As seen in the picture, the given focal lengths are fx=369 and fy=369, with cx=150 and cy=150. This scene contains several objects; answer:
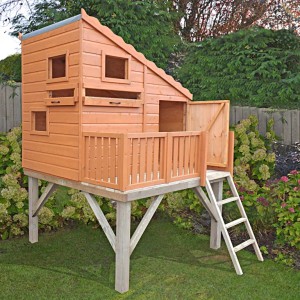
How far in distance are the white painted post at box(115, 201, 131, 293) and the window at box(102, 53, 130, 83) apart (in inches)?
70.8

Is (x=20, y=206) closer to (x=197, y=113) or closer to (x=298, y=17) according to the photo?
(x=197, y=113)

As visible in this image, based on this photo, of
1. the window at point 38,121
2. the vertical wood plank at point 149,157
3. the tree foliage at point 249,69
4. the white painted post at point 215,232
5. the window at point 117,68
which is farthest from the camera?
the tree foliage at point 249,69

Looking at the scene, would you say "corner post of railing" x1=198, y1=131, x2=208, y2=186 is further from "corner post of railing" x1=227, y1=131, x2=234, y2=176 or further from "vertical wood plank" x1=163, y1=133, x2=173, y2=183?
"corner post of railing" x1=227, y1=131, x2=234, y2=176

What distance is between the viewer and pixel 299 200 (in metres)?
5.73

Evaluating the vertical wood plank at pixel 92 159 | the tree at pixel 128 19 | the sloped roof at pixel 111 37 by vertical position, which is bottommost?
the vertical wood plank at pixel 92 159

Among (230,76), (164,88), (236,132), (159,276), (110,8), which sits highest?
(110,8)

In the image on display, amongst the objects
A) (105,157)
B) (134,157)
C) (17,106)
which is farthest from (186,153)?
(17,106)

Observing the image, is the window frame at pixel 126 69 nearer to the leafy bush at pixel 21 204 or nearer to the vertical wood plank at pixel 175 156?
the vertical wood plank at pixel 175 156

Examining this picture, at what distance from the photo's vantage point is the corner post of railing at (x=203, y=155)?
17.2 ft

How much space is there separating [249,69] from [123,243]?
7420 millimetres

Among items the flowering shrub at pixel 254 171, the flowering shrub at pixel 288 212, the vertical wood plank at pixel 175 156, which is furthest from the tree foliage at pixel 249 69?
Answer: the vertical wood plank at pixel 175 156

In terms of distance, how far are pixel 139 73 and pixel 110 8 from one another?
5869 mm

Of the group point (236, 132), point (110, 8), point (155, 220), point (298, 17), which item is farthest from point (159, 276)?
point (298, 17)

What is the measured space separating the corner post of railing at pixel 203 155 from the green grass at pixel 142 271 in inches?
51.9
